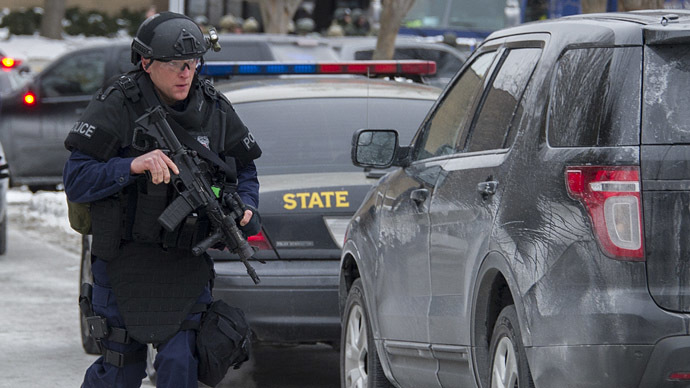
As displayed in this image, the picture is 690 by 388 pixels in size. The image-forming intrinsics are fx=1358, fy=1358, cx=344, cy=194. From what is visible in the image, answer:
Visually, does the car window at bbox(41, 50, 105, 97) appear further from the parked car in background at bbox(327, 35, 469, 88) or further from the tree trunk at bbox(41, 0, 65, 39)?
the tree trunk at bbox(41, 0, 65, 39)

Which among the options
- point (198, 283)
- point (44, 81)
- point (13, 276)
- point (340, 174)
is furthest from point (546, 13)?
point (198, 283)

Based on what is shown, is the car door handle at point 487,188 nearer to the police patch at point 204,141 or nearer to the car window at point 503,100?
the car window at point 503,100

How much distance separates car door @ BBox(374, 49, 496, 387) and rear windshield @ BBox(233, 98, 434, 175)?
1382 millimetres

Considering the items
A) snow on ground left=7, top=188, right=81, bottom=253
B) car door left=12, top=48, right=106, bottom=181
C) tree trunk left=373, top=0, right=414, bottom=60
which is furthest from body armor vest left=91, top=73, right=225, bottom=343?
tree trunk left=373, top=0, right=414, bottom=60

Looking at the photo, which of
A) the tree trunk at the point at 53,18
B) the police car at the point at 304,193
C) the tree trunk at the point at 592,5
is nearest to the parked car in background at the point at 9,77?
the tree trunk at the point at 592,5

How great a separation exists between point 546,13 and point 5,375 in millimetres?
21508

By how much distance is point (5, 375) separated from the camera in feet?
23.9

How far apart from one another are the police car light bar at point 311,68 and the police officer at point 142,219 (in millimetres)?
3512

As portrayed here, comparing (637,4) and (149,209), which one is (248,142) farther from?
(637,4)

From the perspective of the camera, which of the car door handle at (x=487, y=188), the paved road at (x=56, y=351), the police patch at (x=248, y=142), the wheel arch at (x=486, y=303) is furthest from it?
the paved road at (x=56, y=351)

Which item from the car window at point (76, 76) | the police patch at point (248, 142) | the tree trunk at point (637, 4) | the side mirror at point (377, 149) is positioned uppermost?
the tree trunk at point (637, 4)

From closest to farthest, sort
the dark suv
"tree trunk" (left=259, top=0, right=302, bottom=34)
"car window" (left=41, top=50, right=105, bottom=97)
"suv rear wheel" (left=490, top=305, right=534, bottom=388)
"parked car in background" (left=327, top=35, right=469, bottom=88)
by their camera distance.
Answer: the dark suv → "suv rear wheel" (left=490, top=305, right=534, bottom=388) → "car window" (left=41, top=50, right=105, bottom=97) → "parked car in background" (left=327, top=35, right=469, bottom=88) → "tree trunk" (left=259, top=0, right=302, bottom=34)

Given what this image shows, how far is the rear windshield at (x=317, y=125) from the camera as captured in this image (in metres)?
6.96

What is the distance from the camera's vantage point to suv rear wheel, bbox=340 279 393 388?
5691 millimetres
